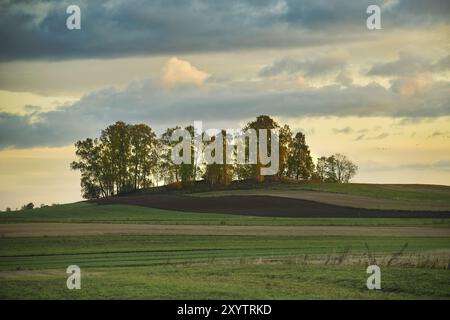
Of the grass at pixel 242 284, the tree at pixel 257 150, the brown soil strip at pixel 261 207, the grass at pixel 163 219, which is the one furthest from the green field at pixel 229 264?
the tree at pixel 257 150

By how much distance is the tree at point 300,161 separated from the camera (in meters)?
101

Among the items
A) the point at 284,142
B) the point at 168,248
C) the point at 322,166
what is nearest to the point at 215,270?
the point at 168,248

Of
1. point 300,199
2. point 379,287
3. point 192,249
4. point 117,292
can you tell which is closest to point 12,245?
point 192,249

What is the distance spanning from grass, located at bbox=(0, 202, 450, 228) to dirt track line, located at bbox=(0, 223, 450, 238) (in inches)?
145

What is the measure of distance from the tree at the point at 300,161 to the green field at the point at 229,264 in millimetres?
41949

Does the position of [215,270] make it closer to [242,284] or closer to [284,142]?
[242,284]

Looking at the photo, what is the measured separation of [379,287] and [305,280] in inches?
96.7

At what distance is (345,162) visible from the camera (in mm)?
120625

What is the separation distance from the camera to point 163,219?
212 feet

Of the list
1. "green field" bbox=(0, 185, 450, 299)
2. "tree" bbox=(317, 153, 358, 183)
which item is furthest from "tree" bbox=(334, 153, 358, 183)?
"green field" bbox=(0, 185, 450, 299)

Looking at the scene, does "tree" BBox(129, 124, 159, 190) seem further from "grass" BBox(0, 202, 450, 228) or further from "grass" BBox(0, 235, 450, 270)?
"grass" BBox(0, 235, 450, 270)

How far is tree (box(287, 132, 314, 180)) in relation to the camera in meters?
101

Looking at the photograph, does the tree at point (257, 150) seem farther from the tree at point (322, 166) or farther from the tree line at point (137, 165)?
the tree at point (322, 166)
